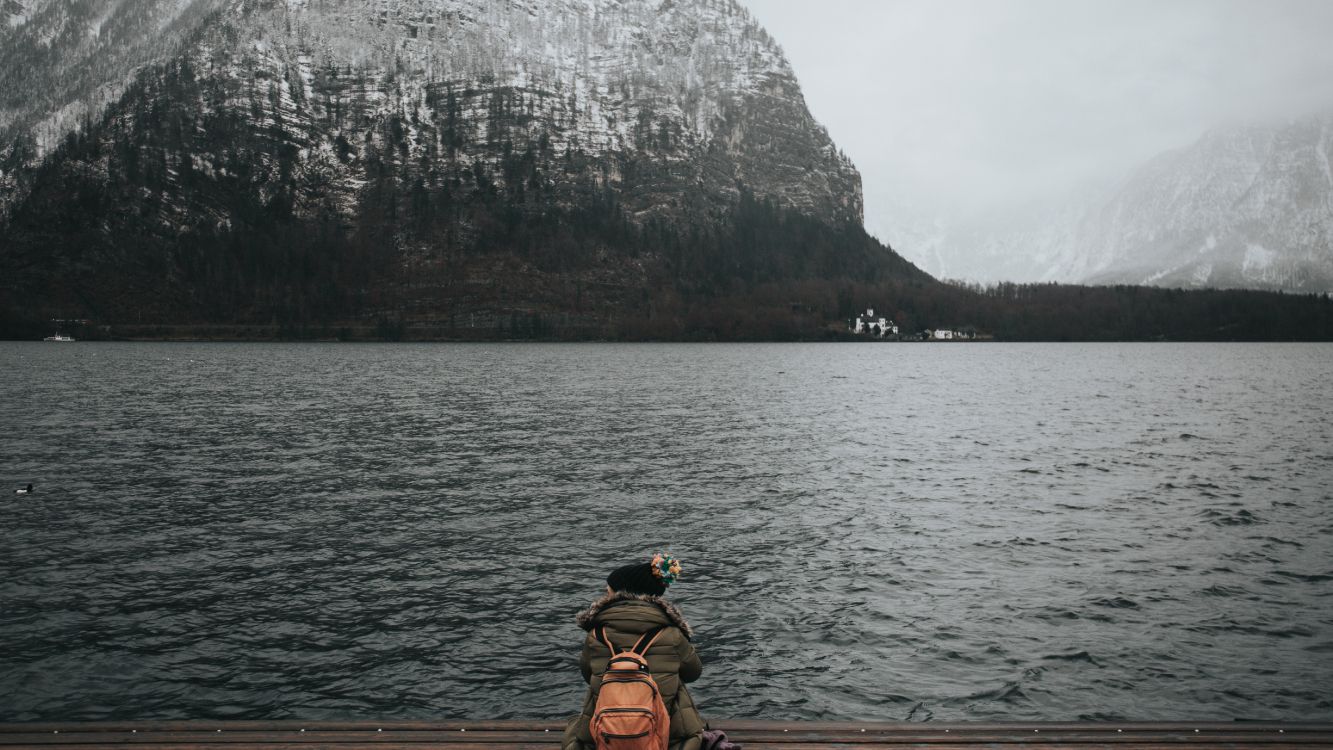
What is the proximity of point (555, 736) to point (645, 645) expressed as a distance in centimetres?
304

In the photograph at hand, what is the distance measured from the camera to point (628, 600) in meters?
10.7

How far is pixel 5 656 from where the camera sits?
1903 cm

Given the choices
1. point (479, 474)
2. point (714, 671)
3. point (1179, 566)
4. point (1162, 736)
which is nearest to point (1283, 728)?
point (1162, 736)

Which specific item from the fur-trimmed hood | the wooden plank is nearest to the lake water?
the wooden plank

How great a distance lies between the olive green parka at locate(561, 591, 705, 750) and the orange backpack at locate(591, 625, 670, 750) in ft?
1.04

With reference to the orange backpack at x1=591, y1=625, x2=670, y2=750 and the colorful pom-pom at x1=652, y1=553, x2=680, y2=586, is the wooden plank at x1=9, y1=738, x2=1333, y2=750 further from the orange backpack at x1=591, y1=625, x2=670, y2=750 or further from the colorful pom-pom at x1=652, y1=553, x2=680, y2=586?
the colorful pom-pom at x1=652, y1=553, x2=680, y2=586

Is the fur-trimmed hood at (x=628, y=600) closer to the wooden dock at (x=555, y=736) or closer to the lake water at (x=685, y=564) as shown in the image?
the wooden dock at (x=555, y=736)

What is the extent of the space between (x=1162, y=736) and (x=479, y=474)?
37887mm

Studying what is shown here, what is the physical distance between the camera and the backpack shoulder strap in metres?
10.0

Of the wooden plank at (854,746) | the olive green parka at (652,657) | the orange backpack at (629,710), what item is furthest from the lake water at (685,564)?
the orange backpack at (629,710)

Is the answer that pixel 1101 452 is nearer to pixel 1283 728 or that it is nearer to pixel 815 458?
pixel 815 458

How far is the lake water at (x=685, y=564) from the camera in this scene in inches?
712

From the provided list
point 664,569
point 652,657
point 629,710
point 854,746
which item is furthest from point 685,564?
Answer: point 629,710

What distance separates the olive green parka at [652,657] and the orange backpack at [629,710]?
32cm
